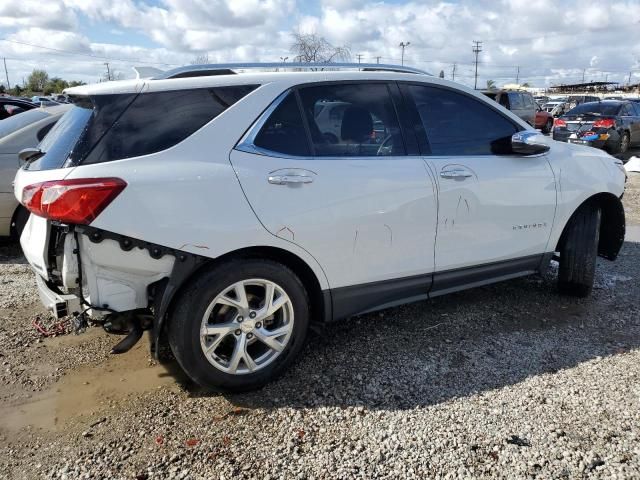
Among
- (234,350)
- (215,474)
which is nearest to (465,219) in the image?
(234,350)

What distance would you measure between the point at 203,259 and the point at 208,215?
0.23 meters

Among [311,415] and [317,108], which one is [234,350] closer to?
[311,415]

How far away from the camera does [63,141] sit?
9.58 ft

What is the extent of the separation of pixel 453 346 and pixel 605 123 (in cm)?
1384

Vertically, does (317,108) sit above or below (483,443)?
above

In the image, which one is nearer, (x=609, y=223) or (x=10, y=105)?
(x=609, y=223)

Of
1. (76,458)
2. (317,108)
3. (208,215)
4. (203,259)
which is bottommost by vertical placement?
(76,458)

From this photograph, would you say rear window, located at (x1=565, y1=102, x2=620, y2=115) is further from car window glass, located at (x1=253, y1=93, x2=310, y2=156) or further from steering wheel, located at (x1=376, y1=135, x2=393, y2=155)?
car window glass, located at (x1=253, y1=93, x2=310, y2=156)

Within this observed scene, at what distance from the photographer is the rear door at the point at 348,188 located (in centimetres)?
302

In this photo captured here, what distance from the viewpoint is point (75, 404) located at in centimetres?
308

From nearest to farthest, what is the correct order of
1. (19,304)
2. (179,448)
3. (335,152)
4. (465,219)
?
(179,448) < (335,152) < (465,219) < (19,304)

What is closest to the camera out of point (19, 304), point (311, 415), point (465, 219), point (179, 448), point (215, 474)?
point (215, 474)

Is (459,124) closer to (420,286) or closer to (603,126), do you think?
(420,286)

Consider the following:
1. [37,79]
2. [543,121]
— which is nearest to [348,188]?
[543,121]
